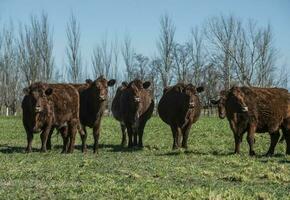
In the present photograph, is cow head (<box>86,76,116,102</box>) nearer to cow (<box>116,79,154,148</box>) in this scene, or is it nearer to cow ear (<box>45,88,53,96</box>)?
cow ear (<box>45,88,53,96</box>)

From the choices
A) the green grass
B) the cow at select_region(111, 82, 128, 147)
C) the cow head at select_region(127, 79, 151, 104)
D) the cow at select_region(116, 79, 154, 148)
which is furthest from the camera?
the cow at select_region(111, 82, 128, 147)

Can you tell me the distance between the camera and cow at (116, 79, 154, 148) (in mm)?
19219

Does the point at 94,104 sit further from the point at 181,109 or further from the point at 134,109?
the point at 181,109

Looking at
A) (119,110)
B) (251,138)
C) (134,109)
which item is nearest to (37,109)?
(134,109)

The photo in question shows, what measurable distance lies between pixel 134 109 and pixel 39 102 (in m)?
4.67

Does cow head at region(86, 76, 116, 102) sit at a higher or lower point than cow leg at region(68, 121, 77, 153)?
higher

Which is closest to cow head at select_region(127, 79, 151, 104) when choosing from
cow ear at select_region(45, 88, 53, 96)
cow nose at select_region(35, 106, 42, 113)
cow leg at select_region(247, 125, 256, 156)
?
cow ear at select_region(45, 88, 53, 96)

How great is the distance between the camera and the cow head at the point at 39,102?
1564cm

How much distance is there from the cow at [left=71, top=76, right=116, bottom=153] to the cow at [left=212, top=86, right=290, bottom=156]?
384cm

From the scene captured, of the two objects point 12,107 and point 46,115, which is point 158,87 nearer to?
point 12,107

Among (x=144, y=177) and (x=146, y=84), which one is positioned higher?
(x=146, y=84)

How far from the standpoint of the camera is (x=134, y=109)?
19.5m

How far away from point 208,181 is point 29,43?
59.9 metres

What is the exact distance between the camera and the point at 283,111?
1631cm
